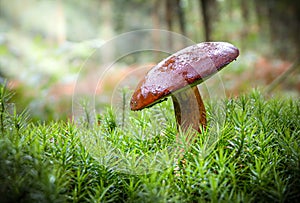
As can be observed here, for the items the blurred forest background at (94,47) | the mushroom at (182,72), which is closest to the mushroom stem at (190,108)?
the mushroom at (182,72)

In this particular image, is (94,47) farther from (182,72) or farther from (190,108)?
(182,72)

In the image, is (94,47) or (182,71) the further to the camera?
(94,47)

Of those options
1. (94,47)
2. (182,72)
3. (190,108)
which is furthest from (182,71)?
(94,47)

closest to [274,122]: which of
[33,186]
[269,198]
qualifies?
[269,198]

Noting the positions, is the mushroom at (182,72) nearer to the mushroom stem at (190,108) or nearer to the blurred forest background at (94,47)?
the mushroom stem at (190,108)

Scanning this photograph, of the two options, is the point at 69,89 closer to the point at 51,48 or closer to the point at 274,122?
the point at 51,48

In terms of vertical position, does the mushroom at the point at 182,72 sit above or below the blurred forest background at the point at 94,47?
below

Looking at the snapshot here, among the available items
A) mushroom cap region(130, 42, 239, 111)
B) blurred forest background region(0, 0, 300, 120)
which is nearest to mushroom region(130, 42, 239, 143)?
mushroom cap region(130, 42, 239, 111)
